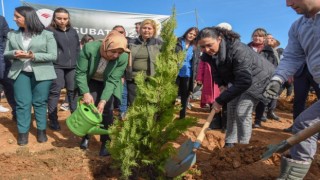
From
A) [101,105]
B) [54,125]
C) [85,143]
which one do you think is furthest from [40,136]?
[101,105]

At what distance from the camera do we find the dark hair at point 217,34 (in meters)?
3.54

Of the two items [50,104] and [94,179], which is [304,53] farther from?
[50,104]

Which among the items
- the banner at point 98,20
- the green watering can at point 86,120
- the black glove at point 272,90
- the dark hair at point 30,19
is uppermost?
the banner at point 98,20

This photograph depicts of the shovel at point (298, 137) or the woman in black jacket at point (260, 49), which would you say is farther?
the woman in black jacket at point (260, 49)

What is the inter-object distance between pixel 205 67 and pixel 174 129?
11.1 feet

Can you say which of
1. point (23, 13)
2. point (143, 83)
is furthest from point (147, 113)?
point (23, 13)

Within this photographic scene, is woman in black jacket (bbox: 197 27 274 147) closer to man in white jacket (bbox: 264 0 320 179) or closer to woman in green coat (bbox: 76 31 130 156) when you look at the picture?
man in white jacket (bbox: 264 0 320 179)

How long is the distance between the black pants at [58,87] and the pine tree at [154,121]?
2.26 meters

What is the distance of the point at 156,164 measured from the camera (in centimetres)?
324

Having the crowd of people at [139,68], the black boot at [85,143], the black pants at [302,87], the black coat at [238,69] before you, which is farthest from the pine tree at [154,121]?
the black pants at [302,87]

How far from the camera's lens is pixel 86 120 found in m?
3.81

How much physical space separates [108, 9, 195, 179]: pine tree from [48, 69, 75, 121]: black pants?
7.41 ft

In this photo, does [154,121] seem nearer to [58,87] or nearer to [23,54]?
[23,54]

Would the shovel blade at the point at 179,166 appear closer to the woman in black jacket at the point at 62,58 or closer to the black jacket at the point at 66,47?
the woman in black jacket at the point at 62,58
